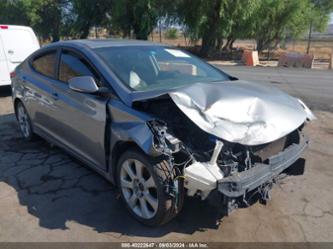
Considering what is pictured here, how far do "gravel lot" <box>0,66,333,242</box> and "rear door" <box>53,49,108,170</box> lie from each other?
0.42 metres

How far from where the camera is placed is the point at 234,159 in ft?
9.29

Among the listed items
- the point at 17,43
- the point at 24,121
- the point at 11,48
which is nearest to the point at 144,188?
the point at 24,121

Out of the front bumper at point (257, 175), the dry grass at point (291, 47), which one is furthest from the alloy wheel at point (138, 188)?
the dry grass at point (291, 47)

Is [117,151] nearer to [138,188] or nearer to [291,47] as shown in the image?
[138,188]

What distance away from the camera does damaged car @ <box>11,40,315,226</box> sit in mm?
2766

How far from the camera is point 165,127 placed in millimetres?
2871

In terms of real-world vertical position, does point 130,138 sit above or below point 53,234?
above

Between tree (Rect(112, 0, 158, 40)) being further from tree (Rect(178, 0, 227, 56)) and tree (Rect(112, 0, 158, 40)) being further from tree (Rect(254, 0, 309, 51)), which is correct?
tree (Rect(254, 0, 309, 51))

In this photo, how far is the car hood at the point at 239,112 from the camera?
9.05 feet

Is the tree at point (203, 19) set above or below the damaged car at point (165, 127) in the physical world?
above

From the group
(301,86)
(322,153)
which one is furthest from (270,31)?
(322,153)

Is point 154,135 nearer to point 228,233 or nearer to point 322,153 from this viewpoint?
point 228,233

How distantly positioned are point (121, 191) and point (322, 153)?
127 inches

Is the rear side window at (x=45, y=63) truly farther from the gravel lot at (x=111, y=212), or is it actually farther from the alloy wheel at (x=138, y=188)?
the alloy wheel at (x=138, y=188)
